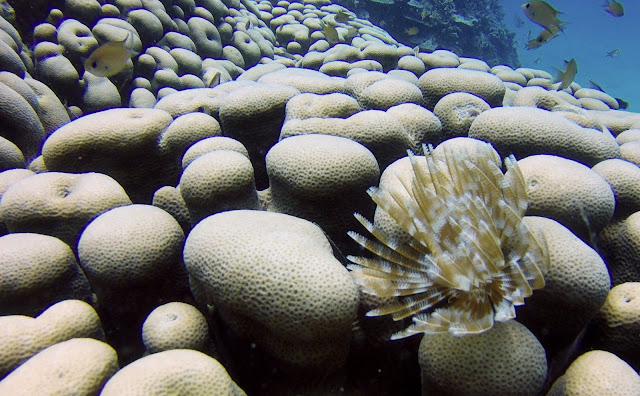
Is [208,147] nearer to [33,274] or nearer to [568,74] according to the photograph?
[33,274]

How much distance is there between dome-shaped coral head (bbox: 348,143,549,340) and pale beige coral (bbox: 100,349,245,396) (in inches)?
27.6

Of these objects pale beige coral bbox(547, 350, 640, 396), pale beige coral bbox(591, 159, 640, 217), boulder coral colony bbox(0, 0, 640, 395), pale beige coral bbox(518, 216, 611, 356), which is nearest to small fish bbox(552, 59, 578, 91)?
boulder coral colony bbox(0, 0, 640, 395)

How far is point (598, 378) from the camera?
1581 millimetres

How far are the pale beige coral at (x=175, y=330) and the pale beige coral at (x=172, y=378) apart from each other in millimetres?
288

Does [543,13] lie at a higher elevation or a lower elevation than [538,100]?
higher

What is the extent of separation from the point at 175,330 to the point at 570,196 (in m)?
2.26

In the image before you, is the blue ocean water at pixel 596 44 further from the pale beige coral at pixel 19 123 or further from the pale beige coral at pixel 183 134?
the pale beige coral at pixel 19 123

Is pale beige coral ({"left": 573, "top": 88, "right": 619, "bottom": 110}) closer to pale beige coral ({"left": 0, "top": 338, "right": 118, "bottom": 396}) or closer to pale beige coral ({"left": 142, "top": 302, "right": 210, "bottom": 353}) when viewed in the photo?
pale beige coral ({"left": 142, "top": 302, "right": 210, "bottom": 353})

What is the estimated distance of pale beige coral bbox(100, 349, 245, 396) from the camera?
1.34 m

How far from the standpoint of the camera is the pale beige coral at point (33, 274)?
199 centimetres

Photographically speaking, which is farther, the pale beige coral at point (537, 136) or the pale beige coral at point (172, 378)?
the pale beige coral at point (537, 136)

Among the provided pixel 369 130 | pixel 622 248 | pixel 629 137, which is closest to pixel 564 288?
pixel 622 248

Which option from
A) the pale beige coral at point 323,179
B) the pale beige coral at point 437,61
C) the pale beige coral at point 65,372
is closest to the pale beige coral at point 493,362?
the pale beige coral at point 323,179

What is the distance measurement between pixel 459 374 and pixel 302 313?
70 cm
